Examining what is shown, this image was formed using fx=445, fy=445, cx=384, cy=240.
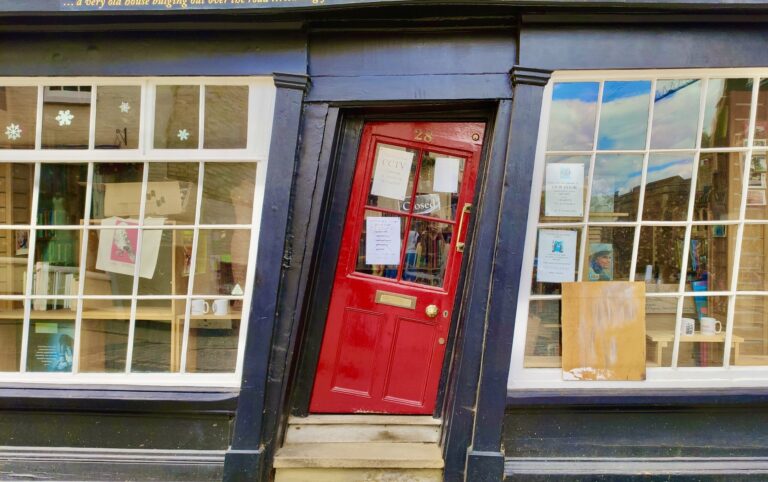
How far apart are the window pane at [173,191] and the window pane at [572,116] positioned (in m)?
2.54

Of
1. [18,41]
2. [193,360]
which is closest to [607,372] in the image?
[193,360]

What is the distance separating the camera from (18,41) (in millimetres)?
3105

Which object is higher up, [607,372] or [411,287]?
[411,287]

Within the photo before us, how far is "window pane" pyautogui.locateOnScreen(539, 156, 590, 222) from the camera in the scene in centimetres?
313

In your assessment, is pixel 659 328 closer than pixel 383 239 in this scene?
Yes

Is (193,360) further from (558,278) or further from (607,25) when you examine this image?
(607,25)

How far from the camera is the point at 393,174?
334 centimetres

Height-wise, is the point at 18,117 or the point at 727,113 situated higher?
the point at 727,113

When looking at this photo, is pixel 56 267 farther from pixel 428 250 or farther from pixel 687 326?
pixel 687 326

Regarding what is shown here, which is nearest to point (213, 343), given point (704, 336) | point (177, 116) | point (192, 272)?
point (192, 272)

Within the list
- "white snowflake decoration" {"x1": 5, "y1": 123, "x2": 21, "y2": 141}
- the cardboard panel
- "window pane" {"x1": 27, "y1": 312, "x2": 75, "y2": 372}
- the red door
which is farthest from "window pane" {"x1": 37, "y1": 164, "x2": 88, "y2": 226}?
the cardboard panel

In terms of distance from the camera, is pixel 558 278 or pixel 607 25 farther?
pixel 558 278

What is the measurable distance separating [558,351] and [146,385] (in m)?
2.93

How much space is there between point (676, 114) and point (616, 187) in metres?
0.64
